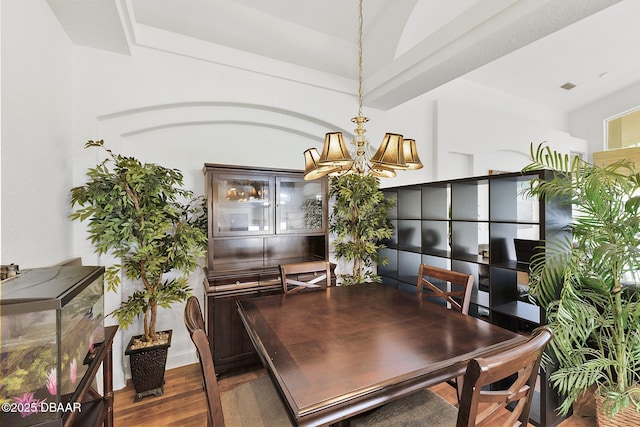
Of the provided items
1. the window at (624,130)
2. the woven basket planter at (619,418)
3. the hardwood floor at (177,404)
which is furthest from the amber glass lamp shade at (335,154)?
the window at (624,130)

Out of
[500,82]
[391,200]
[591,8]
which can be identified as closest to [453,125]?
[500,82]

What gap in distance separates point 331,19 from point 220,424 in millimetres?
3227

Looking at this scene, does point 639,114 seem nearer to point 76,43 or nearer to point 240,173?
point 240,173

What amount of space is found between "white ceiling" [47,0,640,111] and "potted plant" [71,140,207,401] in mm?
996

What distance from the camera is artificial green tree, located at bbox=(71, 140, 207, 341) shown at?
1982mm

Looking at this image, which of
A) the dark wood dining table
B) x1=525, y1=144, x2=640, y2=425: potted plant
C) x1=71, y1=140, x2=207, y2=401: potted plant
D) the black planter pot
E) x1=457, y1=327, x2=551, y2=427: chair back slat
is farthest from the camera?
the black planter pot

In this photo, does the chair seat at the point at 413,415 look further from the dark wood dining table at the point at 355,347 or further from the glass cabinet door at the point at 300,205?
the glass cabinet door at the point at 300,205

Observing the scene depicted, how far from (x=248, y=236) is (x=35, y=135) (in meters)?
1.59

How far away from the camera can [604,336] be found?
1.80 meters

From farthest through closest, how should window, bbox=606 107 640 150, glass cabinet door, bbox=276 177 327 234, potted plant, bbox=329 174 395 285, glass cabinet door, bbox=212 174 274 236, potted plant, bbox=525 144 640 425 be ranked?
window, bbox=606 107 640 150, potted plant, bbox=329 174 395 285, glass cabinet door, bbox=276 177 327 234, glass cabinet door, bbox=212 174 274 236, potted plant, bbox=525 144 640 425

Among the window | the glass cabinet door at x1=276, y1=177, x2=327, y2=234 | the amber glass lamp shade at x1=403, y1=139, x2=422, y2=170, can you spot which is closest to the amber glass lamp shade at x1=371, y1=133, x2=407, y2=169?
the amber glass lamp shade at x1=403, y1=139, x2=422, y2=170

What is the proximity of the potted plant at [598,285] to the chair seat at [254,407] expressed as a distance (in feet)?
5.61

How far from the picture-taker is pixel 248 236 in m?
2.65

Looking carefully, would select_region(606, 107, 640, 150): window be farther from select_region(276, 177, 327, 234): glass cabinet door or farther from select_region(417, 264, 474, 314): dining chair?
select_region(276, 177, 327, 234): glass cabinet door
